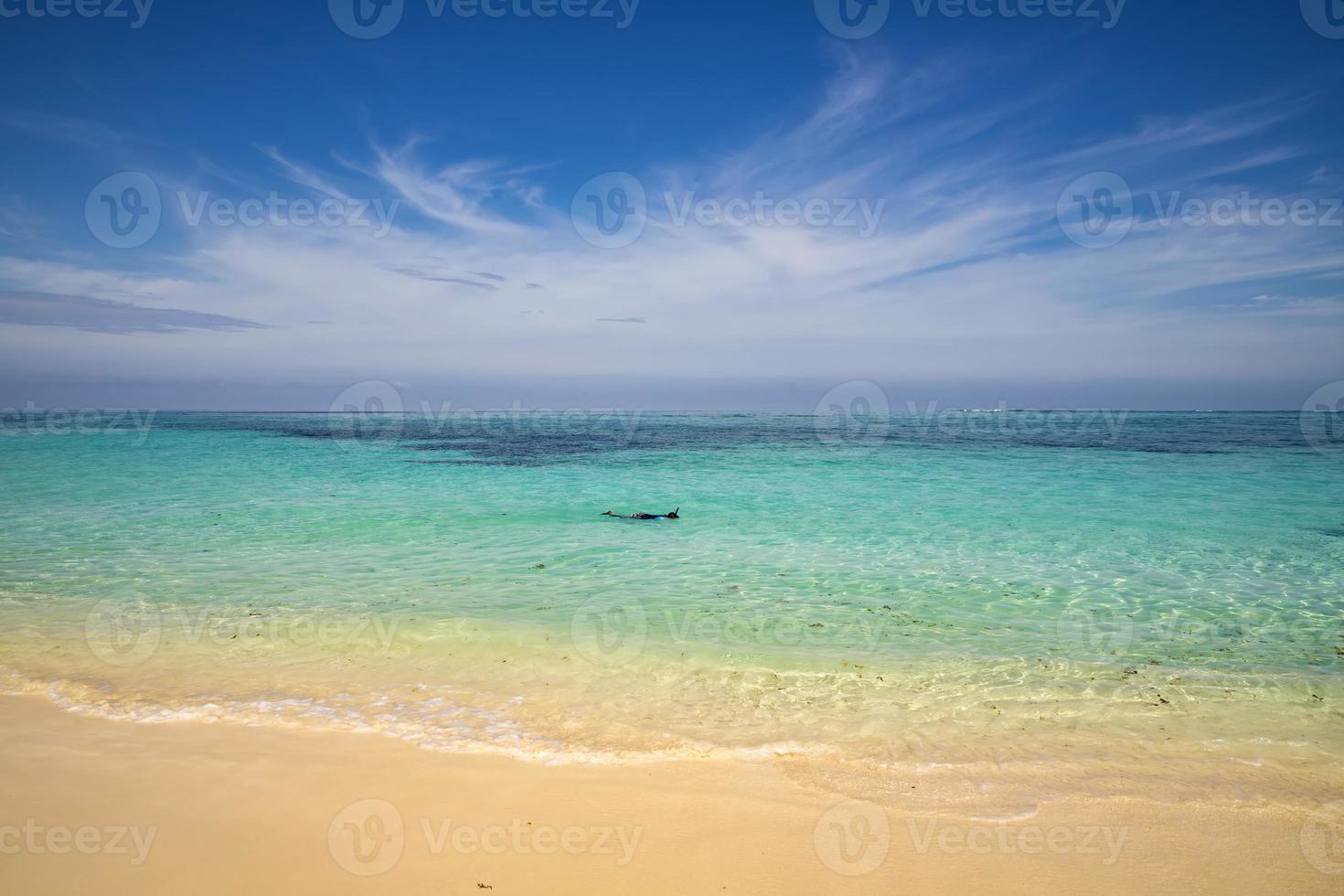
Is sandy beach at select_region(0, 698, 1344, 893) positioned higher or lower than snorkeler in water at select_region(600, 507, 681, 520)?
lower

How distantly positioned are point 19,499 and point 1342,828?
24.7 meters

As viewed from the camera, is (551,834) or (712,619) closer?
(551,834)

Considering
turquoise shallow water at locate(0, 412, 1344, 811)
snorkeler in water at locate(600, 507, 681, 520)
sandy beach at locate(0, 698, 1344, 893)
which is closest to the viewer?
sandy beach at locate(0, 698, 1344, 893)

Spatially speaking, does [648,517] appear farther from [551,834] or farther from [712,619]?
[551,834]

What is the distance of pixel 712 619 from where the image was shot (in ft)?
26.0

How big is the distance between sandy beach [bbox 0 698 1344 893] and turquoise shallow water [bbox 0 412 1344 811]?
0.63 m

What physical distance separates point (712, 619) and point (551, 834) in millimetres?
4342

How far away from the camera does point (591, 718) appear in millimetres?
5316

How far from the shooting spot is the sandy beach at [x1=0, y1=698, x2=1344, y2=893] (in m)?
3.40

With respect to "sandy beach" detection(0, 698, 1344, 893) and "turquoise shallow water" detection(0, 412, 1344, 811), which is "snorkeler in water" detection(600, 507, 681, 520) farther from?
"sandy beach" detection(0, 698, 1344, 893)

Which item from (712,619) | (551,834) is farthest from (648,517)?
(551,834)

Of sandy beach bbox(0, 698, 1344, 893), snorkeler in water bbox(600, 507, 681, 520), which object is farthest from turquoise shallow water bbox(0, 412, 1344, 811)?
sandy beach bbox(0, 698, 1344, 893)

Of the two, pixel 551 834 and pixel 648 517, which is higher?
pixel 648 517

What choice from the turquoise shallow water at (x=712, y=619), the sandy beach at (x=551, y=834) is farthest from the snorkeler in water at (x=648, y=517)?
the sandy beach at (x=551, y=834)
